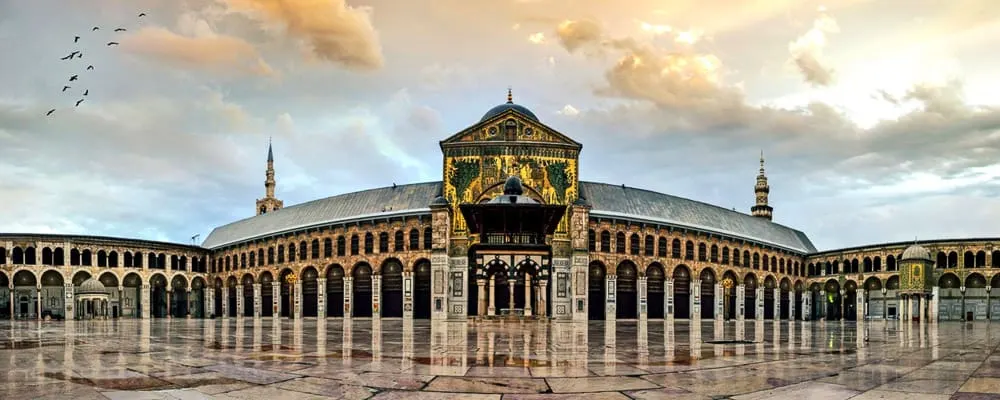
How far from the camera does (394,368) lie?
11406mm

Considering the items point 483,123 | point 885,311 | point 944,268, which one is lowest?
point 885,311

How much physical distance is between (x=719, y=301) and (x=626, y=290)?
11.5m

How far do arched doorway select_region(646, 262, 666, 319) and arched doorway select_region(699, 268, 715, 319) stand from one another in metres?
5.05

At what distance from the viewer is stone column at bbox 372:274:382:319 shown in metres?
59.6

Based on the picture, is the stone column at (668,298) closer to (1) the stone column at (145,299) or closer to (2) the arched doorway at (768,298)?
(2) the arched doorway at (768,298)

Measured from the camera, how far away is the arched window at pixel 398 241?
197 ft

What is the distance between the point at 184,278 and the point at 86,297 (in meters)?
16.1

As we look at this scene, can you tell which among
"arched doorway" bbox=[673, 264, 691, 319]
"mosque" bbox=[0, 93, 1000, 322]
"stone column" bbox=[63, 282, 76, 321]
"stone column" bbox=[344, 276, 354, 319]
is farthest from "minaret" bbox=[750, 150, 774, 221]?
"stone column" bbox=[63, 282, 76, 321]

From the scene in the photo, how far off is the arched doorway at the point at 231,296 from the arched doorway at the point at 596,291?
3991cm

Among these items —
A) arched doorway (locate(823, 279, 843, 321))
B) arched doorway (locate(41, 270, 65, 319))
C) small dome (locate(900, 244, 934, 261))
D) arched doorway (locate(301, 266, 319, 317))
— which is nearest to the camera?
small dome (locate(900, 244, 934, 261))

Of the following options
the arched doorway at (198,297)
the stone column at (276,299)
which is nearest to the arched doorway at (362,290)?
the stone column at (276,299)

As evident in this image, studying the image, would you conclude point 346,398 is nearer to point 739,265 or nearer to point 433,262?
point 433,262

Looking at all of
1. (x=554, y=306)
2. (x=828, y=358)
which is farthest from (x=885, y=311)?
(x=828, y=358)

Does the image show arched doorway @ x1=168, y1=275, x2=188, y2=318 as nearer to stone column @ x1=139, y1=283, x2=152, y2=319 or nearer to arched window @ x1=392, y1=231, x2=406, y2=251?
stone column @ x1=139, y1=283, x2=152, y2=319
